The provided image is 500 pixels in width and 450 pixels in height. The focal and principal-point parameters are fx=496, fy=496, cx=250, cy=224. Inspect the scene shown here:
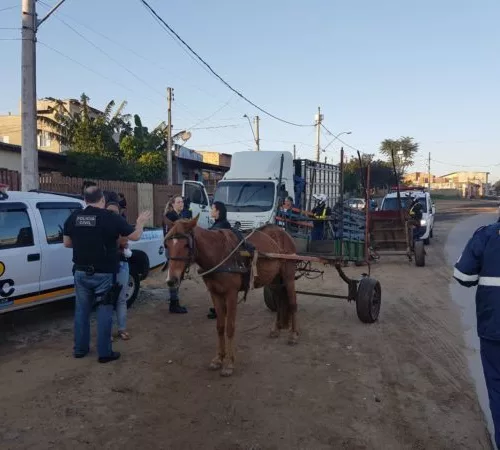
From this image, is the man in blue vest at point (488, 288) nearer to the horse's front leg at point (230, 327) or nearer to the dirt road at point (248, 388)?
the dirt road at point (248, 388)

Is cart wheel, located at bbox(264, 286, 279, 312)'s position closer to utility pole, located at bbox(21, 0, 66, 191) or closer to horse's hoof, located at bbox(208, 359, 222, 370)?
horse's hoof, located at bbox(208, 359, 222, 370)

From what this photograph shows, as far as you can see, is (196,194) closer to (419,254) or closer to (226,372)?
(419,254)

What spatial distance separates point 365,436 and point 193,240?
2.39 meters

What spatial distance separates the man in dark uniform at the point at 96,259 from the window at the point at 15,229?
3.22 ft

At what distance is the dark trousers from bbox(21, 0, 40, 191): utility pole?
9479 mm

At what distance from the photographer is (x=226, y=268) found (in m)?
5.39

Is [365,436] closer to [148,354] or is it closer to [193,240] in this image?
[193,240]

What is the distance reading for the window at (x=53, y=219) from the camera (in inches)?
268

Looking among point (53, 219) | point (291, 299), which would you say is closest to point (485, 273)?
point (291, 299)

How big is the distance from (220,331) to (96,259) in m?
1.61

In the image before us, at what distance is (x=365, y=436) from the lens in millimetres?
4016

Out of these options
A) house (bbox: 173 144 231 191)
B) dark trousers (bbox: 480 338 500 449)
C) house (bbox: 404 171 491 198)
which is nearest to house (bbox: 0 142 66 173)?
house (bbox: 173 144 231 191)

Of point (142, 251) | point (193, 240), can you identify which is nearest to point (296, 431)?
point (193, 240)

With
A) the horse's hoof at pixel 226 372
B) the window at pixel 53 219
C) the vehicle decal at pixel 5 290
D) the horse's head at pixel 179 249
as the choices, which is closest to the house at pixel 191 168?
the window at pixel 53 219
